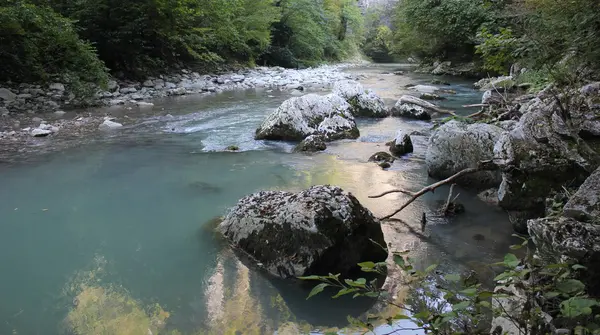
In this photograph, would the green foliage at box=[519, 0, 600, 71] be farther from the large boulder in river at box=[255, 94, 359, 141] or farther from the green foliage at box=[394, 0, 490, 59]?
the green foliage at box=[394, 0, 490, 59]

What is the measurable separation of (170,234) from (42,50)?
367 inches

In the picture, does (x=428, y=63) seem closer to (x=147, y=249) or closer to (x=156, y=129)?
(x=156, y=129)

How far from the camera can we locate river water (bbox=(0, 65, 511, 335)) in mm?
2941

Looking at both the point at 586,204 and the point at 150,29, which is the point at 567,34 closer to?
the point at 586,204

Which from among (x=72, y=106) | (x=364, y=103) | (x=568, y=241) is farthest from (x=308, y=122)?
(x=568, y=241)

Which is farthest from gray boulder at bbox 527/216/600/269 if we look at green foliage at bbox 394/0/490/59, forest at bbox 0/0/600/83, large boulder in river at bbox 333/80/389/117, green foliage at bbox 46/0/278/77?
green foliage at bbox 394/0/490/59

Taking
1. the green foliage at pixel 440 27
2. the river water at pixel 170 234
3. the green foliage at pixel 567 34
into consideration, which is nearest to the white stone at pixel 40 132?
the river water at pixel 170 234

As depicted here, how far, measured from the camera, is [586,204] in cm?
259

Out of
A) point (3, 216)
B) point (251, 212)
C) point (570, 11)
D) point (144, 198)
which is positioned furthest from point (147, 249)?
point (570, 11)

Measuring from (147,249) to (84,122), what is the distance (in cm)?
640

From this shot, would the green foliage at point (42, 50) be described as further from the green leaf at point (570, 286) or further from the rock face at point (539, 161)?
the green leaf at point (570, 286)

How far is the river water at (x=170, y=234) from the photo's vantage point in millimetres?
2941

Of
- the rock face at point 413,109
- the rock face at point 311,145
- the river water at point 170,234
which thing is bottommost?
the river water at point 170,234

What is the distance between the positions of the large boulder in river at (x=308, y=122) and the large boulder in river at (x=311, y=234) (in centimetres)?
436
